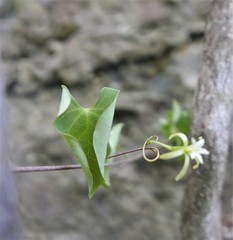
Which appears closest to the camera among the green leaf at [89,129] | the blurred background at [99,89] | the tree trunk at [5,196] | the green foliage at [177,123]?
the tree trunk at [5,196]

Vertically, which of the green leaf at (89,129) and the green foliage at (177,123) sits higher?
the green leaf at (89,129)

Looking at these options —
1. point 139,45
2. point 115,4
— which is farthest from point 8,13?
point 139,45

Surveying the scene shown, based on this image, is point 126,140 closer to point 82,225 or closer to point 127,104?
point 127,104

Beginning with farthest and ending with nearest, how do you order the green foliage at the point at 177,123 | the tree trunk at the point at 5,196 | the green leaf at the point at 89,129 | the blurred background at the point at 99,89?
1. the blurred background at the point at 99,89
2. the green foliage at the point at 177,123
3. the green leaf at the point at 89,129
4. the tree trunk at the point at 5,196

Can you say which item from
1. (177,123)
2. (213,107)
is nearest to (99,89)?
(177,123)

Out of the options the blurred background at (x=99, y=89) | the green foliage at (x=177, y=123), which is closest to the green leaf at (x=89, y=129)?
the green foliage at (x=177, y=123)

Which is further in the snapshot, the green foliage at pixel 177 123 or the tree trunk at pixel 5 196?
the green foliage at pixel 177 123

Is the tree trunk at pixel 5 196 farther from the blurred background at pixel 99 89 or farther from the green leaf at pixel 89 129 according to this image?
the blurred background at pixel 99 89
